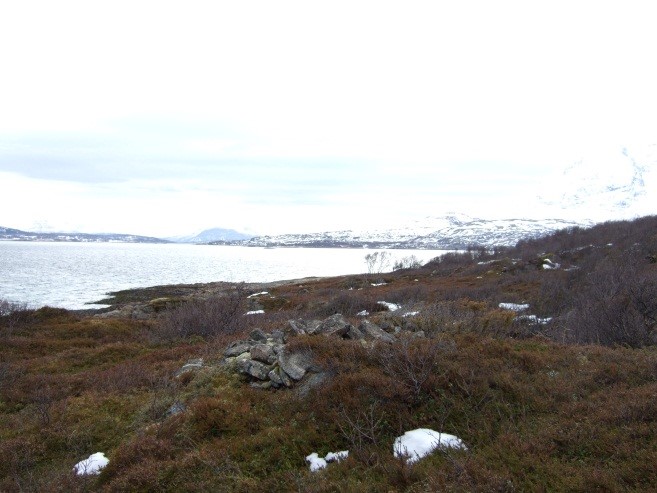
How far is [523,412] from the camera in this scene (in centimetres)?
725

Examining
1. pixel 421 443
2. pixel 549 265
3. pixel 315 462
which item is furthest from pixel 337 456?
pixel 549 265

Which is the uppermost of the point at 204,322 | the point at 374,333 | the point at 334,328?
the point at 334,328

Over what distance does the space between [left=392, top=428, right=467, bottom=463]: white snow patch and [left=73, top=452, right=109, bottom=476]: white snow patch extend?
4931 mm

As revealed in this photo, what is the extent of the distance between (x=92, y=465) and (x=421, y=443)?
552cm

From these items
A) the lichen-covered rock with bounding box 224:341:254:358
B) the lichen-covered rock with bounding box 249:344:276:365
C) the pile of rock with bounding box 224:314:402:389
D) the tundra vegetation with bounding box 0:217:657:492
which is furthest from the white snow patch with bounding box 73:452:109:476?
the lichen-covered rock with bounding box 224:341:254:358

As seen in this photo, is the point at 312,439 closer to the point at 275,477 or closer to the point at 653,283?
the point at 275,477

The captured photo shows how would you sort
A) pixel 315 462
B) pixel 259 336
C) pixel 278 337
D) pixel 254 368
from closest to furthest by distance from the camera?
pixel 315 462, pixel 254 368, pixel 278 337, pixel 259 336

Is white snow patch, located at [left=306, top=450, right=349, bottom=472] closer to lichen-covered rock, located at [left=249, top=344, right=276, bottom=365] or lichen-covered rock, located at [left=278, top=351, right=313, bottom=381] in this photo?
lichen-covered rock, located at [left=278, top=351, right=313, bottom=381]

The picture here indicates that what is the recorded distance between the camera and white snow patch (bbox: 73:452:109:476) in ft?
23.6

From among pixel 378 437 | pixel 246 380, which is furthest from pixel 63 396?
pixel 378 437

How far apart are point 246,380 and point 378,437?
3.68m

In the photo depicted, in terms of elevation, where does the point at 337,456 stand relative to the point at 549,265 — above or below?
below

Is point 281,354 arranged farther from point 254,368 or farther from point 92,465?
point 92,465

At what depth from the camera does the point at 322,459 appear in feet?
22.1
